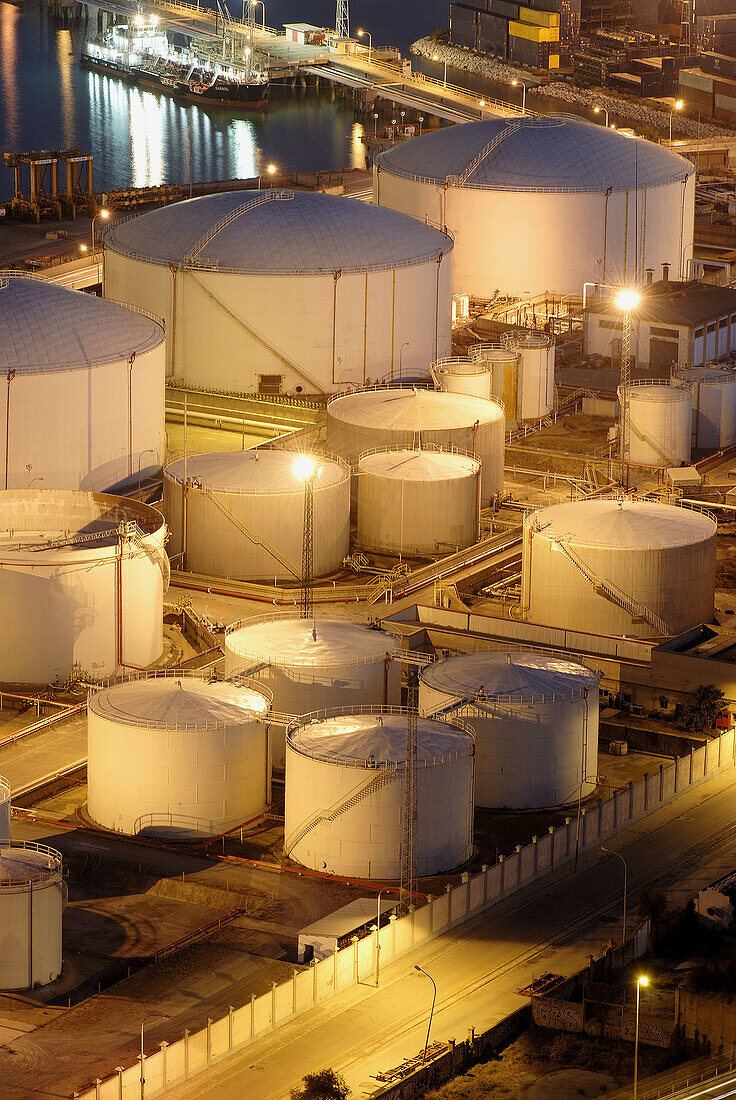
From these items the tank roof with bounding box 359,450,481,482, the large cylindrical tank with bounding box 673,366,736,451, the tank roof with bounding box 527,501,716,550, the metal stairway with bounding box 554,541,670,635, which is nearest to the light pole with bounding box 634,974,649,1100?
the metal stairway with bounding box 554,541,670,635

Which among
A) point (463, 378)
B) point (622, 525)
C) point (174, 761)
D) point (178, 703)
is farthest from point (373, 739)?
point (463, 378)

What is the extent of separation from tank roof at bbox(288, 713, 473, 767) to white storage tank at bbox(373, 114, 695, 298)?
181 ft

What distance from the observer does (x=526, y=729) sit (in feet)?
204

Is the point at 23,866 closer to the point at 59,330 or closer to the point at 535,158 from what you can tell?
the point at 59,330

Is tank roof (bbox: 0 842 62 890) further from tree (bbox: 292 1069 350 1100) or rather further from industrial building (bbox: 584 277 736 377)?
industrial building (bbox: 584 277 736 377)

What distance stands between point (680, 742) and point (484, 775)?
6.66m

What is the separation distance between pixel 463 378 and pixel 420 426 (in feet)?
19.5

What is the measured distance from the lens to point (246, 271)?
94688 mm

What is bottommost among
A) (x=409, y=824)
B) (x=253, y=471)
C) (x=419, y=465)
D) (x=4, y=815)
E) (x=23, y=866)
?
(x=409, y=824)

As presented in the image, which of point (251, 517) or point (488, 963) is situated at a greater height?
point (251, 517)

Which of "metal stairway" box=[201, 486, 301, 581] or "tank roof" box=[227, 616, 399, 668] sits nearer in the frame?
"tank roof" box=[227, 616, 399, 668]

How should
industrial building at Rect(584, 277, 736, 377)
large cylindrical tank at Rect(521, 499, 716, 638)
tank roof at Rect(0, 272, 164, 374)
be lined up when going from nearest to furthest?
large cylindrical tank at Rect(521, 499, 716, 638), tank roof at Rect(0, 272, 164, 374), industrial building at Rect(584, 277, 736, 377)

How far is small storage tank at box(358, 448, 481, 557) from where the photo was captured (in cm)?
8131

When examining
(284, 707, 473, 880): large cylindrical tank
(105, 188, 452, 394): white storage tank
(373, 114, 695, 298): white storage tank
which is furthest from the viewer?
(373, 114, 695, 298): white storage tank
